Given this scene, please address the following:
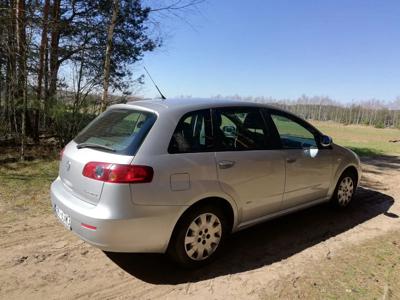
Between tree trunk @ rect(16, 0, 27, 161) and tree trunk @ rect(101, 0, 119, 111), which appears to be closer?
tree trunk @ rect(16, 0, 27, 161)

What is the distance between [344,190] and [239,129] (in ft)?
8.17

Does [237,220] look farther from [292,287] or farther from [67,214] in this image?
[67,214]

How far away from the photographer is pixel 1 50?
8547 millimetres

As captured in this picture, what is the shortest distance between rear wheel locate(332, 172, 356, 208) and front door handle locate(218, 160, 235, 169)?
244 centimetres

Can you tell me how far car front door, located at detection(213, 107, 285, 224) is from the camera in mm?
3643

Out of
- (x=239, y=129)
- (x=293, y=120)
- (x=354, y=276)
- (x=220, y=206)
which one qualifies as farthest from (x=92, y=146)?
(x=354, y=276)

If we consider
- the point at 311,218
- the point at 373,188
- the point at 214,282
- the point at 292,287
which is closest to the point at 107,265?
the point at 214,282

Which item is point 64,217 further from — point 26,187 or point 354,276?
point 26,187

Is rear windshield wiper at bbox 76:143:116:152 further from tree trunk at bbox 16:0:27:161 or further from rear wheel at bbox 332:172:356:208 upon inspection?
tree trunk at bbox 16:0:27:161


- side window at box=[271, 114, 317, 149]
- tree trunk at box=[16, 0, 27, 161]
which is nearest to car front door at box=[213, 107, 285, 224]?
side window at box=[271, 114, 317, 149]

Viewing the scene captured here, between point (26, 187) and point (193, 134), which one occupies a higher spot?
point (193, 134)

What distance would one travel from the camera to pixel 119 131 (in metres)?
3.48

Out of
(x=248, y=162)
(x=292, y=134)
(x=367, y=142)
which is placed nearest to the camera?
(x=248, y=162)

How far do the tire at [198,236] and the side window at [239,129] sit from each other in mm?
711
